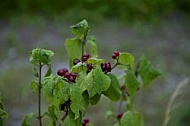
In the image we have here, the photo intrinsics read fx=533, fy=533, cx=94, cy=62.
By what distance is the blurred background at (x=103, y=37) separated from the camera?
304 cm

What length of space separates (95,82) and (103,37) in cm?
312

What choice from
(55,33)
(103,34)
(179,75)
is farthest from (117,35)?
(179,75)

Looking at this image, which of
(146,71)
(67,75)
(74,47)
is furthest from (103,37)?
(67,75)

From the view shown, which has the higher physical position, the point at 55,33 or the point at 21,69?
the point at 55,33

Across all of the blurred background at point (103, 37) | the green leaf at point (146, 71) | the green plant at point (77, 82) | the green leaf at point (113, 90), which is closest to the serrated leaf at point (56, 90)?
the green plant at point (77, 82)

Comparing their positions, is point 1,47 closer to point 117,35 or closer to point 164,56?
point 117,35

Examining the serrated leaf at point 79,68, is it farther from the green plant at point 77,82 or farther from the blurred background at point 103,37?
the blurred background at point 103,37

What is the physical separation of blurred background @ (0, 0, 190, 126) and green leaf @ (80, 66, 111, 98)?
1820mm

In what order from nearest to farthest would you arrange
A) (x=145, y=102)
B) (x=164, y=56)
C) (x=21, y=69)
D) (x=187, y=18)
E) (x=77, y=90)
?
(x=77, y=90) → (x=145, y=102) → (x=21, y=69) → (x=164, y=56) → (x=187, y=18)

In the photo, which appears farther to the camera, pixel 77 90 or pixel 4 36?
pixel 4 36

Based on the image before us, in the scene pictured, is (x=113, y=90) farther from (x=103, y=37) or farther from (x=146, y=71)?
(x=103, y=37)

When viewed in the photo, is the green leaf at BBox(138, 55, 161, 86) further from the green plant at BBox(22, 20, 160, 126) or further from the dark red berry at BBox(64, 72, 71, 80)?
the dark red berry at BBox(64, 72, 71, 80)

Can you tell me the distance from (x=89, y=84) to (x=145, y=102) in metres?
2.17

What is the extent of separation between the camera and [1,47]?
3.78 meters
